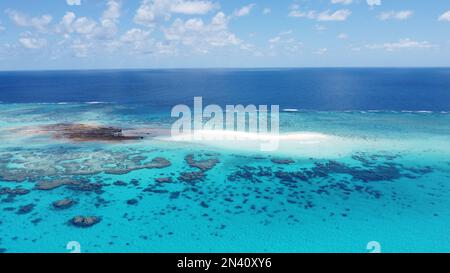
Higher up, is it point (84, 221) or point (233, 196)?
point (233, 196)

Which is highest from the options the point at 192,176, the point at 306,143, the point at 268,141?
the point at 268,141

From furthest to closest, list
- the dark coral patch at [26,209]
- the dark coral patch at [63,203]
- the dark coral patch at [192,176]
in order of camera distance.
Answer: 1. the dark coral patch at [192,176]
2. the dark coral patch at [63,203]
3. the dark coral patch at [26,209]

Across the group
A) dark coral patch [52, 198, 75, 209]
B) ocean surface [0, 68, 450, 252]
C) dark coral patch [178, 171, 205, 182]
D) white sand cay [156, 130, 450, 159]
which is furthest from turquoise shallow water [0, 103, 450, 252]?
dark coral patch [52, 198, 75, 209]

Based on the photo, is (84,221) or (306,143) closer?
(84,221)

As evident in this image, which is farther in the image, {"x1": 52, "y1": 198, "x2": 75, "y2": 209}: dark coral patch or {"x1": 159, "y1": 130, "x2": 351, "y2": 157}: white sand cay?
{"x1": 159, "y1": 130, "x2": 351, "y2": 157}: white sand cay

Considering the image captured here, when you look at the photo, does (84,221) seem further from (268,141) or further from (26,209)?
(268,141)

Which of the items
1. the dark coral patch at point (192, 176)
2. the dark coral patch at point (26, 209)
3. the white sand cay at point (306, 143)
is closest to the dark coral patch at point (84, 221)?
the dark coral patch at point (26, 209)

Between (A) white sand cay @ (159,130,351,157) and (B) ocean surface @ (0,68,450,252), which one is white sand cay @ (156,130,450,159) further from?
(B) ocean surface @ (0,68,450,252)

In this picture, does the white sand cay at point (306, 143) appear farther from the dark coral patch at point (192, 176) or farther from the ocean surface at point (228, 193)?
the dark coral patch at point (192, 176)

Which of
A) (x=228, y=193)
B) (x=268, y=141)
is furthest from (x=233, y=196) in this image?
(x=268, y=141)

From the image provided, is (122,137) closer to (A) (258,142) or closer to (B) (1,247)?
(A) (258,142)
